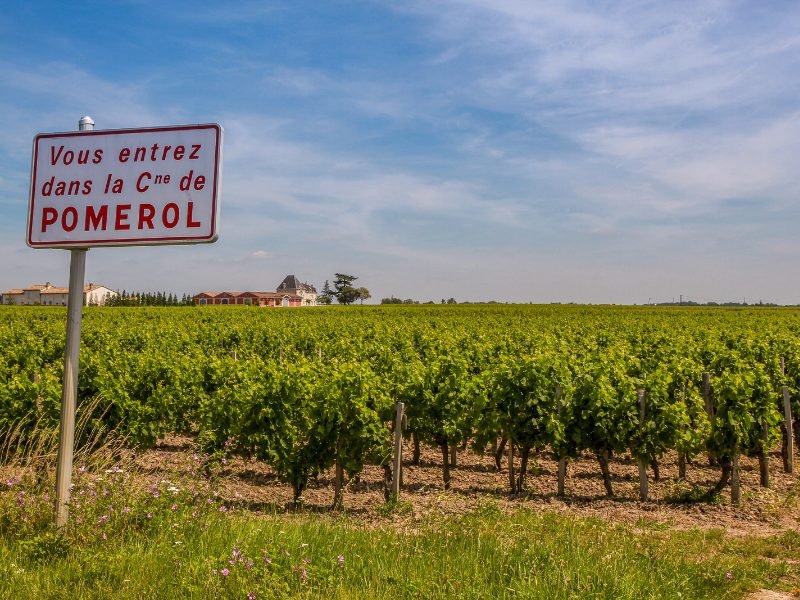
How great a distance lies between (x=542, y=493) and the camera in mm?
9453

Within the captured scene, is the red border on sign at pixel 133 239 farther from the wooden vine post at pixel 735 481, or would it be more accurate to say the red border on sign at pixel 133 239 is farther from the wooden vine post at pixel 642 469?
the wooden vine post at pixel 735 481

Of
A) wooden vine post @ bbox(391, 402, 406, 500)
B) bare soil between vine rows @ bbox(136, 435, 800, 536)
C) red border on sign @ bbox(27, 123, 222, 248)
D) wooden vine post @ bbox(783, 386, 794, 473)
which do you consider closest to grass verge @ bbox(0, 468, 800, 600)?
bare soil between vine rows @ bbox(136, 435, 800, 536)

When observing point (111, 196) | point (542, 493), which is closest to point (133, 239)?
point (111, 196)

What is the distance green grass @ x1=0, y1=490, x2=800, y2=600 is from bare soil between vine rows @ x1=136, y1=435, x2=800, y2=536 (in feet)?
5.25

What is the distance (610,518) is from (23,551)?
6862 mm

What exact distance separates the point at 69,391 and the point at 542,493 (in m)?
7.23

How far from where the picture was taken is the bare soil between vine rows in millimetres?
8055

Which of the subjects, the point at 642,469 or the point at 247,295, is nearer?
the point at 642,469

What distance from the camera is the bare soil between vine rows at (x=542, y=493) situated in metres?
8.05

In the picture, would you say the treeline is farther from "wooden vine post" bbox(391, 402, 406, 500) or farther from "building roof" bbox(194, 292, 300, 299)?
"wooden vine post" bbox(391, 402, 406, 500)

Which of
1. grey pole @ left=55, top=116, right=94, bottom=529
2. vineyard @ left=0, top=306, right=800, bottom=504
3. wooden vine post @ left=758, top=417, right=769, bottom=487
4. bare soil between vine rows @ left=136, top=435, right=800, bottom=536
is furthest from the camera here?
wooden vine post @ left=758, top=417, right=769, bottom=487

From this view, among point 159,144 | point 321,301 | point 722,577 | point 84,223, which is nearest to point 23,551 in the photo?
point 84,223

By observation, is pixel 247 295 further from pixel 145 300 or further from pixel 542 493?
pixel 542 493

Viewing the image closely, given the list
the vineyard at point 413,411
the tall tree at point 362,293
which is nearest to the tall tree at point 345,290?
the tall tree at point 362,293
